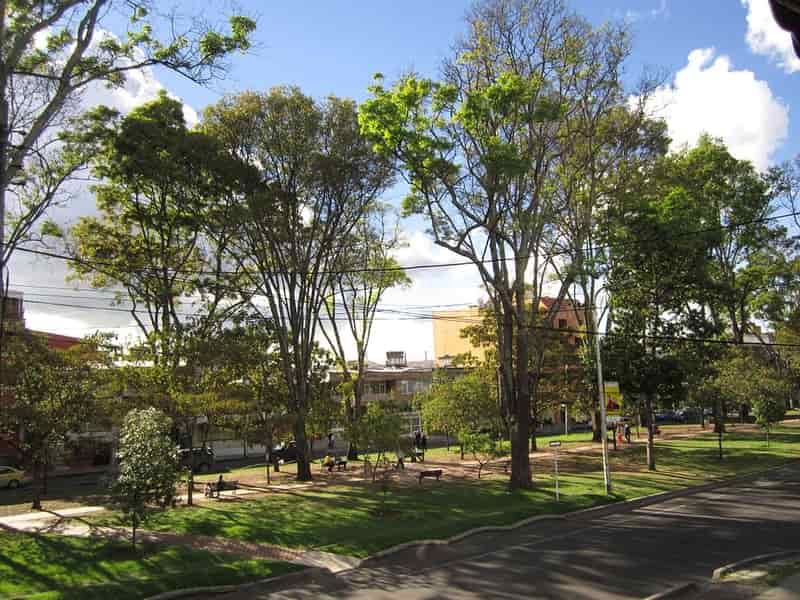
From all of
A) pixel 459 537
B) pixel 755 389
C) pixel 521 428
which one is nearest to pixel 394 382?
pixel 755 389

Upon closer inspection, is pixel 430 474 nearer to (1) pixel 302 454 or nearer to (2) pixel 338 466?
(1) pixel 302 454

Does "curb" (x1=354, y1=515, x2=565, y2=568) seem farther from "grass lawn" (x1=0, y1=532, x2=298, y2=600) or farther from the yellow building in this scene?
the yellow building

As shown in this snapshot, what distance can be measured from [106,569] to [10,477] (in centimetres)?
2297

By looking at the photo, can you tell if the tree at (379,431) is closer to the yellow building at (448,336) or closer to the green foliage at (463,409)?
the green foliage at (463,409)

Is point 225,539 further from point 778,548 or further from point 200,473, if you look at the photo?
point 200,473

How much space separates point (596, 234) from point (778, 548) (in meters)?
16.2

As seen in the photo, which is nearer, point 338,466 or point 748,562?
point 748,562

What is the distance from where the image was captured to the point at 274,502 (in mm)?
22922

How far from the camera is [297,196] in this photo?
2825cm

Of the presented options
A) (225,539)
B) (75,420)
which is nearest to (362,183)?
(75,420)

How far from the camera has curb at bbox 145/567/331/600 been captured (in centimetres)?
1129

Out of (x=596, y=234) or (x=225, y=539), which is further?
(x=596, y=234)

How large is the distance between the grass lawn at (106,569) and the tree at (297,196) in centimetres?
1311

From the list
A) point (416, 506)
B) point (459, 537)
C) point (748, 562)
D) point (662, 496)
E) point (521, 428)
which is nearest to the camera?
point (748, 562)
